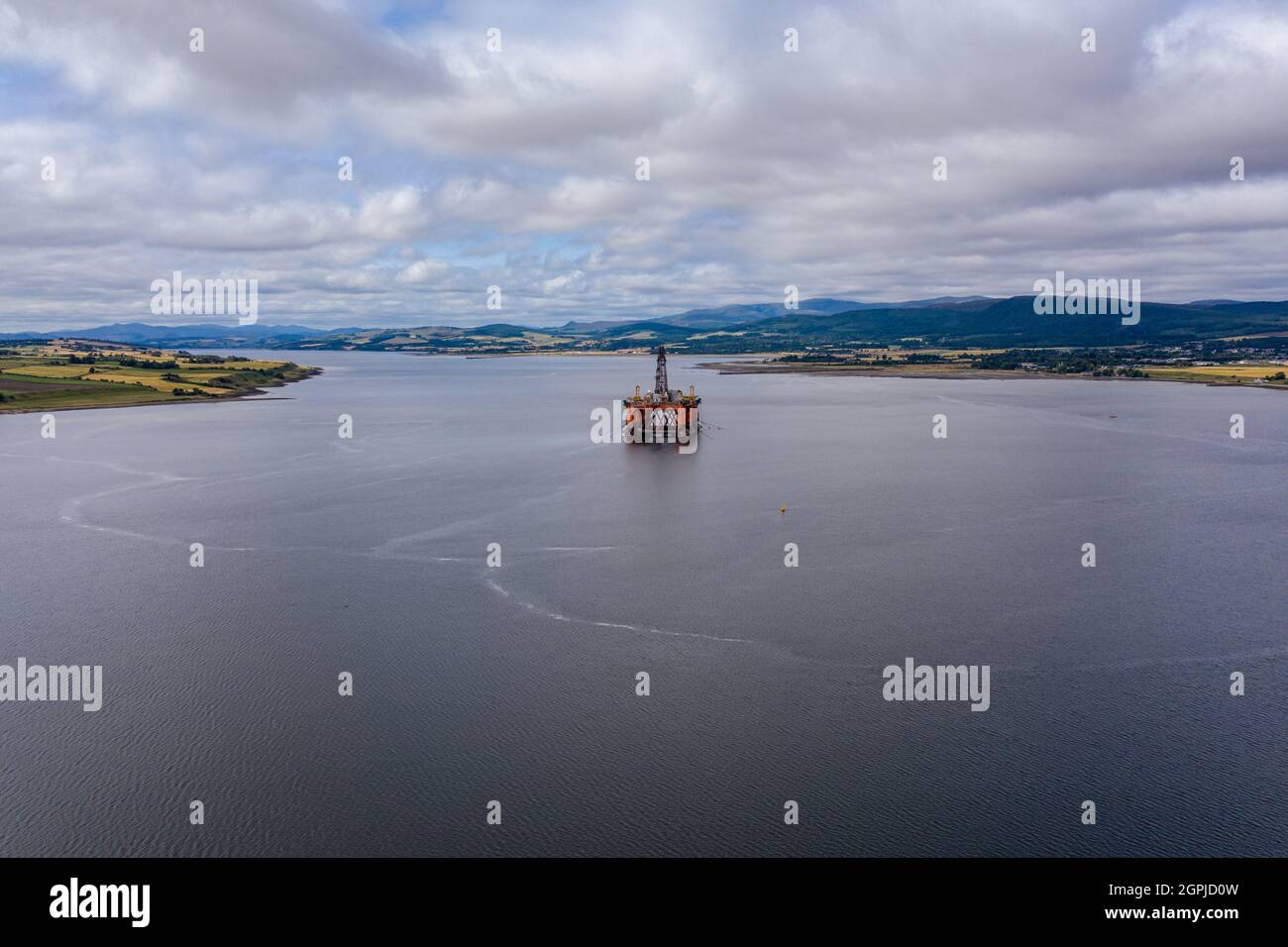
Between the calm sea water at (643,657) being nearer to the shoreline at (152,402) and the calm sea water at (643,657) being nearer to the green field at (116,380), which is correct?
the shoreline at (152,402)

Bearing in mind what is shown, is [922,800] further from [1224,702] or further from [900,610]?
[900,610]

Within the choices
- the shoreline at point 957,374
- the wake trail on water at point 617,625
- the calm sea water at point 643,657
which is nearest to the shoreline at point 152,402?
the calm sea water at point 643,657

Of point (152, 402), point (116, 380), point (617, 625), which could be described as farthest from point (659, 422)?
point (116, 380)

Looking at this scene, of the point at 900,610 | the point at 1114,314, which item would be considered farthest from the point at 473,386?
the point at 1114,314

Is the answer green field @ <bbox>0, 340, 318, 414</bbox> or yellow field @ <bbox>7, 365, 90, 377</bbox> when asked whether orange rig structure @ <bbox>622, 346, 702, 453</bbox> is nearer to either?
green field @ <bbox>0, 340, 318, 414</bbox>

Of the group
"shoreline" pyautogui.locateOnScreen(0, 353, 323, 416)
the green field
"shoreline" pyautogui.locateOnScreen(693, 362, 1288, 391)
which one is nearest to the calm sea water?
"shoreline" pyautogui.locateOnScreen(0, 353, 323, 416)
